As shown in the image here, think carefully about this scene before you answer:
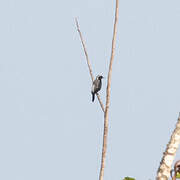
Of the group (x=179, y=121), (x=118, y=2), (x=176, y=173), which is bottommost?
(x=176, y=173)

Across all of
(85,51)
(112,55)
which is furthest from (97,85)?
(112,55)

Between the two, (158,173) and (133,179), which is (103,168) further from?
(133,179)

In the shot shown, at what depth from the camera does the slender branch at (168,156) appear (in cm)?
222

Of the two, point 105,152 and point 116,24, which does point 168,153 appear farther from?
point 116,24

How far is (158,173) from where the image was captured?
225 centimetres

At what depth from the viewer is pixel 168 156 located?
7.68ft

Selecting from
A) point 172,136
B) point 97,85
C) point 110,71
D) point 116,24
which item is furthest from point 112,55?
point 97,85

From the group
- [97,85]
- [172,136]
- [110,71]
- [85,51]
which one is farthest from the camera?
[97,85]

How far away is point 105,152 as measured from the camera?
2.50m

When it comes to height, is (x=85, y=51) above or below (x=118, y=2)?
below

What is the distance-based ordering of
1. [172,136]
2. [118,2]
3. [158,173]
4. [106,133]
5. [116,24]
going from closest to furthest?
[158,173]
[172,136]
[106,133]
[116,24]
[118,2]

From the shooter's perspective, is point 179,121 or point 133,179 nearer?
point 179,121

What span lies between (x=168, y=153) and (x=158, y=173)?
0.65 ft

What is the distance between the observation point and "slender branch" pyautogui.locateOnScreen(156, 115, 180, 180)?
2.22 m
